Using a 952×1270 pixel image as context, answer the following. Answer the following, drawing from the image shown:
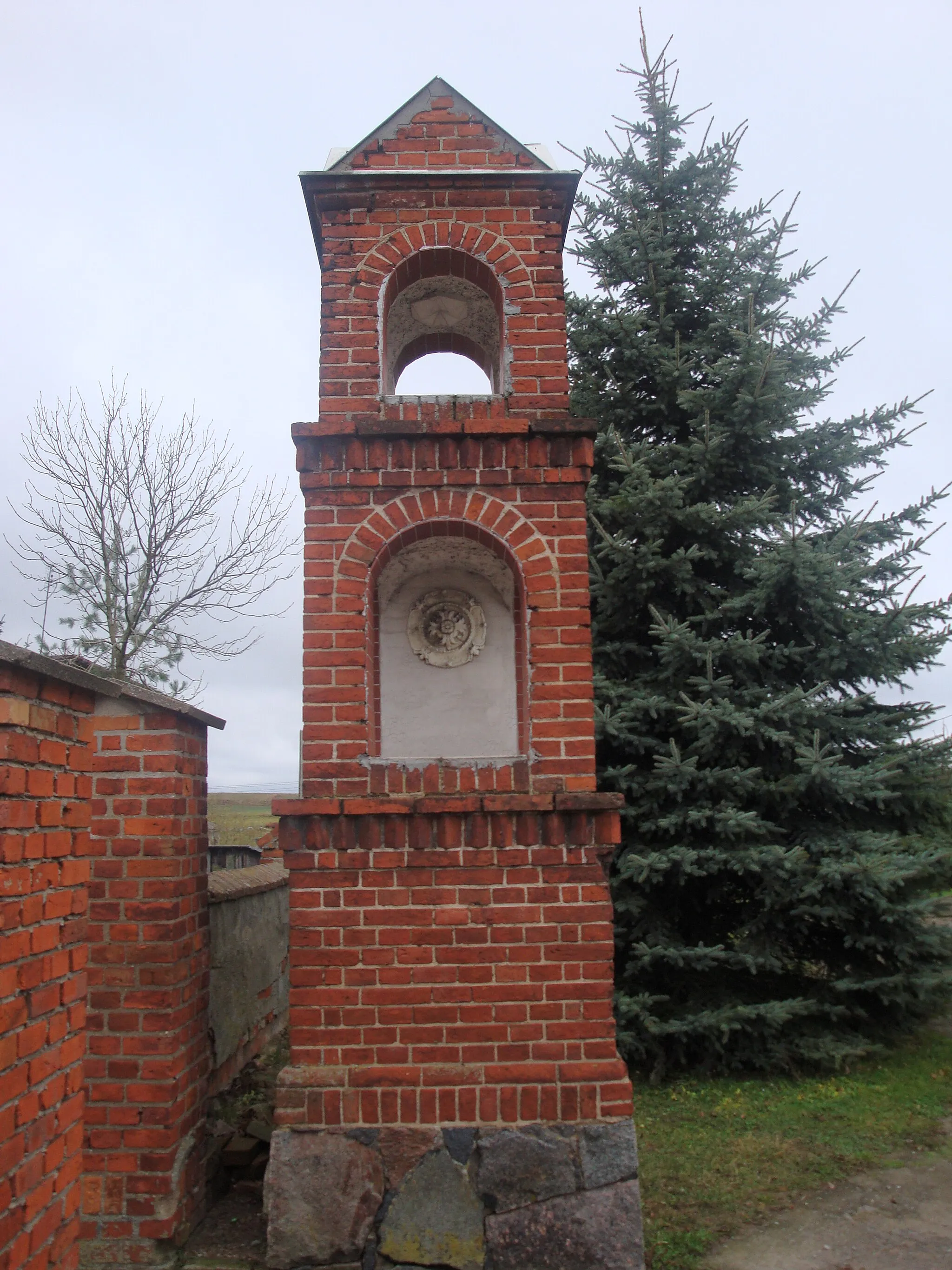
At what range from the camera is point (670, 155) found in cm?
799

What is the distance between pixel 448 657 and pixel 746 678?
327cm

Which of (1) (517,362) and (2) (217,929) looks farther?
(2) (217,929)

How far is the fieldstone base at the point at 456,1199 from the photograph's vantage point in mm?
3379

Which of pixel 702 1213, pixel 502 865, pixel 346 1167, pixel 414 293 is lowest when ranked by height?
pixel 702 1213

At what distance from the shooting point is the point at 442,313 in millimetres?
4797

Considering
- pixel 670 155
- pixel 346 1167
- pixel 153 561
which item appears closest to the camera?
pixel 346 1167

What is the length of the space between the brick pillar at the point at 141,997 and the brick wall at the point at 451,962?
1.79 ft

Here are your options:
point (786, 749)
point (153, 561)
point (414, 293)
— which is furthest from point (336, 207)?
point (153, 561)

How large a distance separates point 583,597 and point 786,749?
129 inches

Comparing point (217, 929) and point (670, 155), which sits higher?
point (670, 155)

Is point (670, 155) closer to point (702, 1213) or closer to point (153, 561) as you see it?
point (702, 1213)

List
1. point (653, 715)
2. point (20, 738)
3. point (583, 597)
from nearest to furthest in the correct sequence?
point (20, 738) → point (583, 597) → point (653, 715)

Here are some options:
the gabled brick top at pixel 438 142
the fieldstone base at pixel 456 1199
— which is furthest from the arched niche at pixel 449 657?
the gabled brick top at pixel 438 142

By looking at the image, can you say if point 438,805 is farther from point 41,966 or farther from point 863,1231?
point 863,1231
